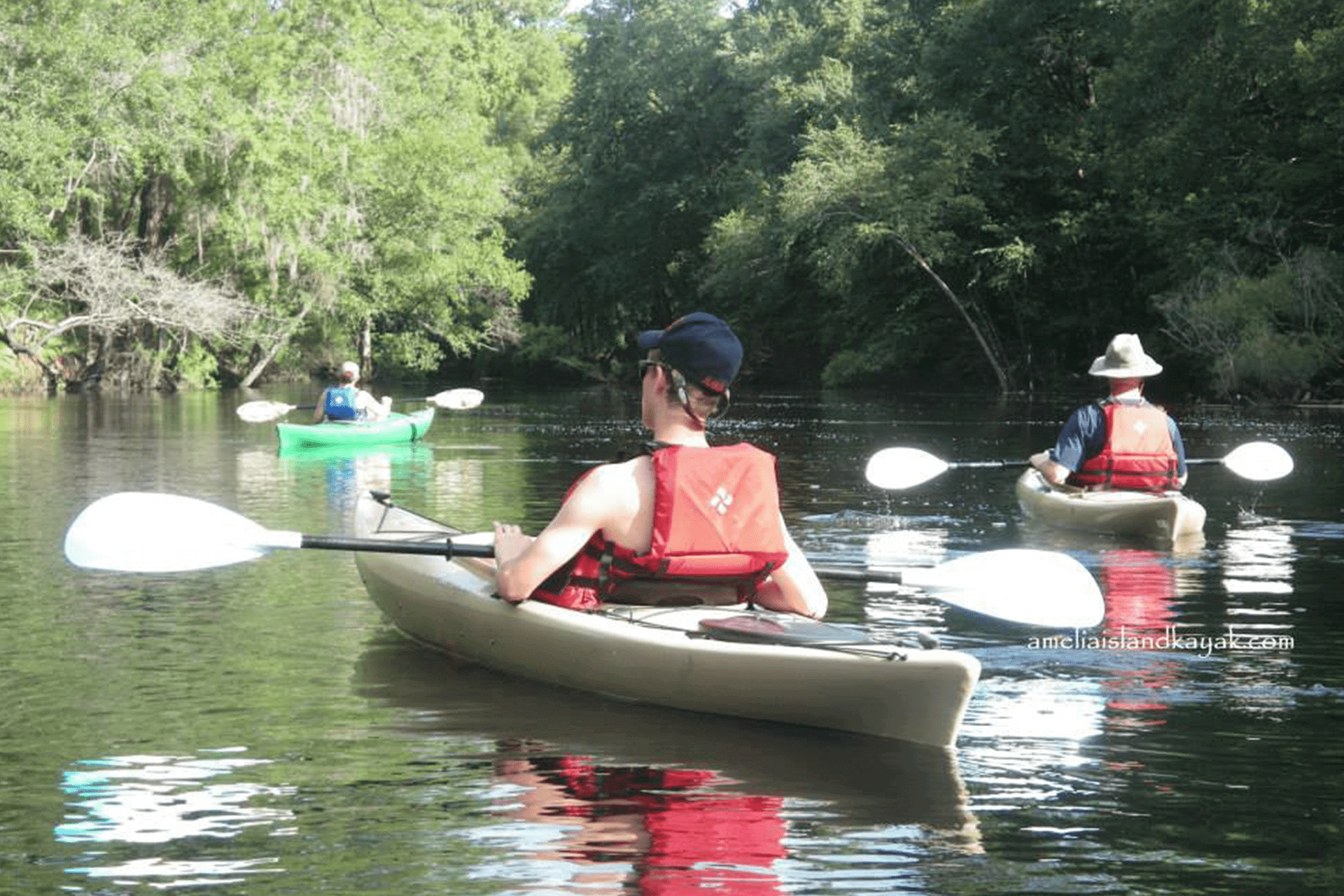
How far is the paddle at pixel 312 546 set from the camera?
6797mm

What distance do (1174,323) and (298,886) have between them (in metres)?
32.4

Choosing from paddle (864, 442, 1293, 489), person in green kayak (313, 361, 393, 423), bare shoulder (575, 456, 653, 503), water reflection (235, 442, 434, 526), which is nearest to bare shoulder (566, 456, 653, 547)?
bare shoulder (575, 456, 653, 503)

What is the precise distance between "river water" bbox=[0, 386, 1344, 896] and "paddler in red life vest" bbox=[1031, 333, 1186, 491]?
0.68m

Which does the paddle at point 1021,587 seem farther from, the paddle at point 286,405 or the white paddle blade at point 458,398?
the white paddle blade at point 458,398

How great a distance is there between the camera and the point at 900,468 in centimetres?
1276

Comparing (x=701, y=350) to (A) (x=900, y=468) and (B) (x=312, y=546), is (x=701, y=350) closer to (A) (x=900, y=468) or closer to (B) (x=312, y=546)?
(B) (x=312, y=546)

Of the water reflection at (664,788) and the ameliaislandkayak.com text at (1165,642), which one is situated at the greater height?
the ameliaislandkayak.com text at (1165,642)

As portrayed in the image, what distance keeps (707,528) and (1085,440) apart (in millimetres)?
6681

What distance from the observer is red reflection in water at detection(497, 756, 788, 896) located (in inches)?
186

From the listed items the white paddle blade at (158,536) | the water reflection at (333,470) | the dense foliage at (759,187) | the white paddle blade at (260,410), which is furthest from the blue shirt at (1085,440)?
the dense foliage at (759,187)

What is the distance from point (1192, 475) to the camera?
18.6m

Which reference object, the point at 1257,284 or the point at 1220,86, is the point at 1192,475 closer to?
the point at 1257,284

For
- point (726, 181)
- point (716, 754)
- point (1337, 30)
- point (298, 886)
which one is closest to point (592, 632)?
point (716, 754)

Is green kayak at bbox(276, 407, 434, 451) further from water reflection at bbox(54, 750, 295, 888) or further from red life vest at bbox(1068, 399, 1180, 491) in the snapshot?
water reflection at bbox(54, 750, 295, 888)
